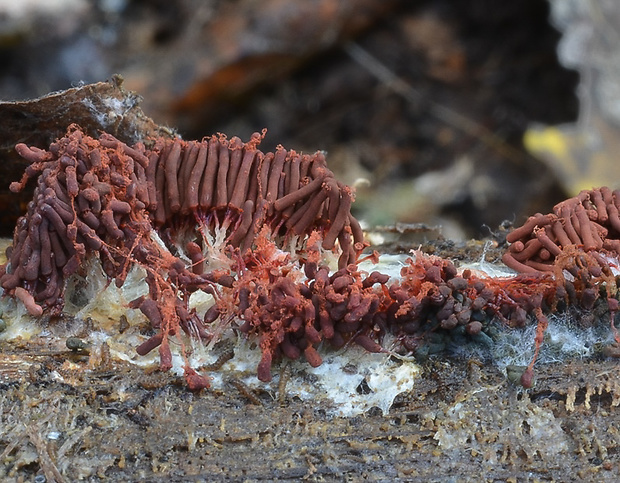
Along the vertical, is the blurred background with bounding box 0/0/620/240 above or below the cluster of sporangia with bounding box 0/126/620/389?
above

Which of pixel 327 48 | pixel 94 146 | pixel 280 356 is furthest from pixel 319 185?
pixel 327 48

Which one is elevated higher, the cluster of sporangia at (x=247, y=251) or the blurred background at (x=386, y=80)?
the blurred background at (x=386, y=80)

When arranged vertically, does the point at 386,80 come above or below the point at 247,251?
above

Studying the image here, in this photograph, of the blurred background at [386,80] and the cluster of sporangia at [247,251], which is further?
the blurred background at [386,80]

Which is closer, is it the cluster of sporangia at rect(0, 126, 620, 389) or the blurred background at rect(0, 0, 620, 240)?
the cluster of sporangia at rect(0, 126, 620, 389)

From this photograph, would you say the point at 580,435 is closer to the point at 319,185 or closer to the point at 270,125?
the point at 319,185

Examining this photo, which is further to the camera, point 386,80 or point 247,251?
point 386,80
